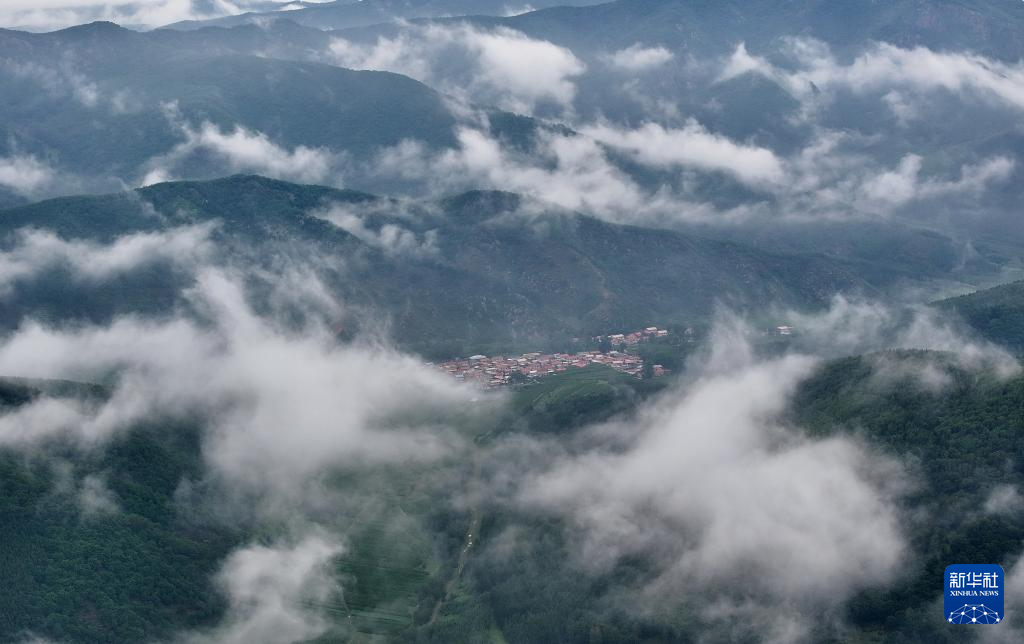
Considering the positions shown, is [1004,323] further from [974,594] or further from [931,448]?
[974,594]

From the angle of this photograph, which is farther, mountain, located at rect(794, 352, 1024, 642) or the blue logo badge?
mountain, located at rect(794, 352, 1024, 642)

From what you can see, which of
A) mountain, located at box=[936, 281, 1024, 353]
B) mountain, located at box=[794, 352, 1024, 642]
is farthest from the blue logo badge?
mountain, located at box=[936, 281, 1024, 353]

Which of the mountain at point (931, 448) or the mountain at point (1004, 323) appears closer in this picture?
the mountain at point (931, 448)

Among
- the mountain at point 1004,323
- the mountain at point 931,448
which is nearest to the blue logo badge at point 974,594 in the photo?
the mountain at point 931,448

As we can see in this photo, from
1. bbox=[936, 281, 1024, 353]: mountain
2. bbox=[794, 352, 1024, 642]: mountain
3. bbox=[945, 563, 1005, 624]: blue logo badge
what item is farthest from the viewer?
bbox=[936, 281, 1024, 353]: mountain

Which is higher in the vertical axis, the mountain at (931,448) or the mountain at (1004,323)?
the mountain at (1004,323)

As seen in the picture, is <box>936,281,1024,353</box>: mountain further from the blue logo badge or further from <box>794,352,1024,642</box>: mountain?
the blue logo badge

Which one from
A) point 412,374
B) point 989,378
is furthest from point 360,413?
point 989,378

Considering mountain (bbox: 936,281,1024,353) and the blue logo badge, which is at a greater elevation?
mountain (bbox: 936,281,1024,353)

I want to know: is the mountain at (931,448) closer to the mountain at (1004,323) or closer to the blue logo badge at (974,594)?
the blue logo badge at (974,594)
